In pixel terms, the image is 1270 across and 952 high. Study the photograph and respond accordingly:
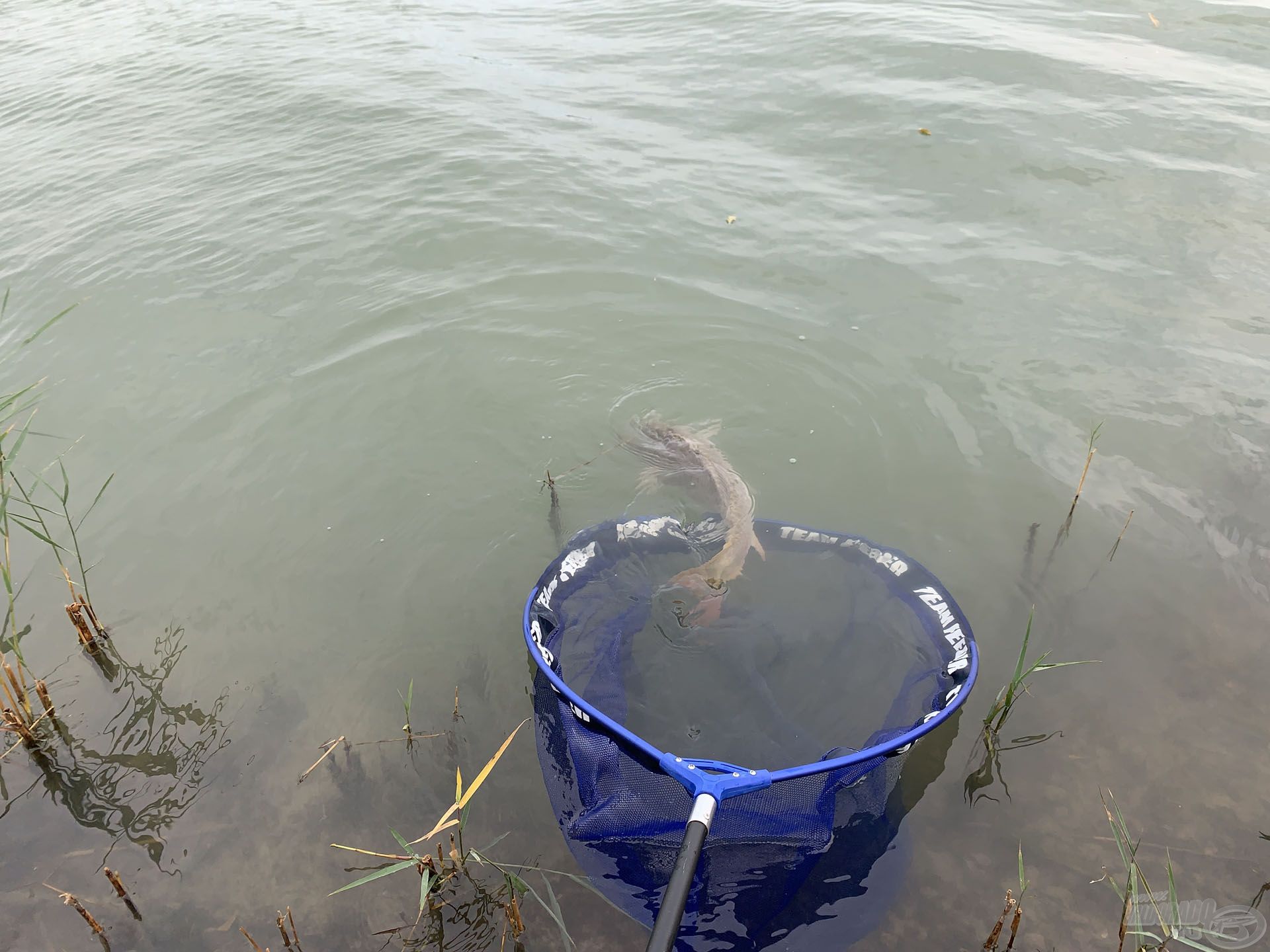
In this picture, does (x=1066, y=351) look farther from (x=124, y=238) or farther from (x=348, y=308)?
(x=124, y=238)

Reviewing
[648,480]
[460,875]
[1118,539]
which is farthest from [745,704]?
[1118,539]

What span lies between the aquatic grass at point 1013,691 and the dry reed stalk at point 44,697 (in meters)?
5.06

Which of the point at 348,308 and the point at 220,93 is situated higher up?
the point at 220,93

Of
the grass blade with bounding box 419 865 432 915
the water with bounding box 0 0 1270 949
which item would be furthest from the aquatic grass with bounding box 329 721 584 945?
the water with bounding box 0 0 1270 949

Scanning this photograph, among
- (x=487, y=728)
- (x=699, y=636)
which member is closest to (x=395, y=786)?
(x=487, y=728)

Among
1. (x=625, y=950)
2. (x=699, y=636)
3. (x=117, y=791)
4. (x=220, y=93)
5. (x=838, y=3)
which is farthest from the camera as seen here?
(x=838, y=3)

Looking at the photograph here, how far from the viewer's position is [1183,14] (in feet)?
41.8

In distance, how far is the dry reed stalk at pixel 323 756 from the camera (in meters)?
4.19

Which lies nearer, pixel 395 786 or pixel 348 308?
pixel 395 786

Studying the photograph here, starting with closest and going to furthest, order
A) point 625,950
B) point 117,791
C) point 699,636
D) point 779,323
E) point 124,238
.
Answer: point 625,950
point 117,791
point 699,636
point 779,323
point 124,238

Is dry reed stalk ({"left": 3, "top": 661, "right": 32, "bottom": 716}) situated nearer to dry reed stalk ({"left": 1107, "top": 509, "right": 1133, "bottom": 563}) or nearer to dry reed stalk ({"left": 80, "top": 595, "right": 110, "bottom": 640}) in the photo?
dry reed stalk ({"left": 80, "top": 595, "right": 110, "bottom": 640})

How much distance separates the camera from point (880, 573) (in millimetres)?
4668

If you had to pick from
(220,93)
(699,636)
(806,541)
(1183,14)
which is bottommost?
(699,636)

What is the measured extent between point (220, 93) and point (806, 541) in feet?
41.0
